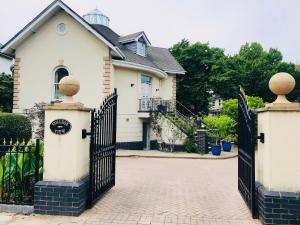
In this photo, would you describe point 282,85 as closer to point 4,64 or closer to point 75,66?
point 75,66

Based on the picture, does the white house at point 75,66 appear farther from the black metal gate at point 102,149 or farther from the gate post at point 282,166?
the gate post at point 282,166

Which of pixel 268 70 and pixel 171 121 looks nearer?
pixel 171 121

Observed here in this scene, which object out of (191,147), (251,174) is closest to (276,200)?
(251,174)

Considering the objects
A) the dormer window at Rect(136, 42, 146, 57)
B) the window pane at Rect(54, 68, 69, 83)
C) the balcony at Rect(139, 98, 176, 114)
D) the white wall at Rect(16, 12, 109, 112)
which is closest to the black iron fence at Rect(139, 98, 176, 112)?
the balcony at Rect(139, 98, 176, 114)

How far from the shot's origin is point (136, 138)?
774 inches

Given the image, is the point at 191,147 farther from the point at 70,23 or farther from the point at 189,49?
the point at 189,49

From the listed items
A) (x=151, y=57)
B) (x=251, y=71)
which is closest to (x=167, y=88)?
(x=151, y=57)

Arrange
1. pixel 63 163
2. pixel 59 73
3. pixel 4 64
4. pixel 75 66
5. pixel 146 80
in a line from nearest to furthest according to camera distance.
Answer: pixel 63 163 → pixel 75 66 → pixel 59 73 → pixel 146 80 → pixel 4 64

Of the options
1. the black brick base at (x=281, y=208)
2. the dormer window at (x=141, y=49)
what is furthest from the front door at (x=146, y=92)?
the black brick base at (x=281, y=208)

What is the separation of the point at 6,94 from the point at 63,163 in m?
20.7

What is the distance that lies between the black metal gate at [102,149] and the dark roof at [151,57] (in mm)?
12137

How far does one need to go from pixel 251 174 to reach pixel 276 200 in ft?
2.42

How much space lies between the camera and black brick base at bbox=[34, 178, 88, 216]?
5.31 metres

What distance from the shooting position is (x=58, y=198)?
5352 mm
